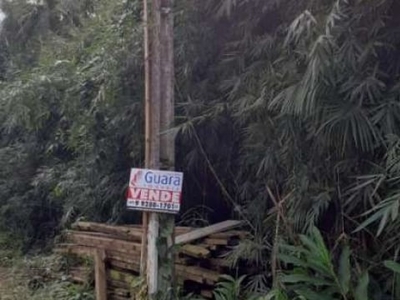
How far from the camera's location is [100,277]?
4469mm

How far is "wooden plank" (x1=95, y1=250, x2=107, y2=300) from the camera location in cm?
444

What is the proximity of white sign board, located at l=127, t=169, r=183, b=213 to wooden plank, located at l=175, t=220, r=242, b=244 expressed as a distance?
355 mm

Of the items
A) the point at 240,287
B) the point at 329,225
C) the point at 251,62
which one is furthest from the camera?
the point at 251,62

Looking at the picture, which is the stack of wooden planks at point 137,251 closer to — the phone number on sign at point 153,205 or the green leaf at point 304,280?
the phone number on sign at point 153,205

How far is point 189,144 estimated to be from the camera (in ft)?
14.6

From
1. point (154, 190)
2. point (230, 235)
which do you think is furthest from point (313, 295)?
point (154, 190)

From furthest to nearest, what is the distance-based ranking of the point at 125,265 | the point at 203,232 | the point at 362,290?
the point at 125,265
the point at 203,232
the point at 362,290

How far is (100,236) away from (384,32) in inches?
110

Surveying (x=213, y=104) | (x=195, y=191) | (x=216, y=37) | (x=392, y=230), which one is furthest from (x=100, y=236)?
(x=392, y=230)

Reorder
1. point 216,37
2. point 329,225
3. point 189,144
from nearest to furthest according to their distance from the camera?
point 329,225, point 216,37, point 189,144

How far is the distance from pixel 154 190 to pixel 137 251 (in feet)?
2.90

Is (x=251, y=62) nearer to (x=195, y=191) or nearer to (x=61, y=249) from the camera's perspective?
(x=195, y=191)

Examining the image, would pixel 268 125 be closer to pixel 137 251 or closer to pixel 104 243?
pixel 137 251

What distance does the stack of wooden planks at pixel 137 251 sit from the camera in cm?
380
